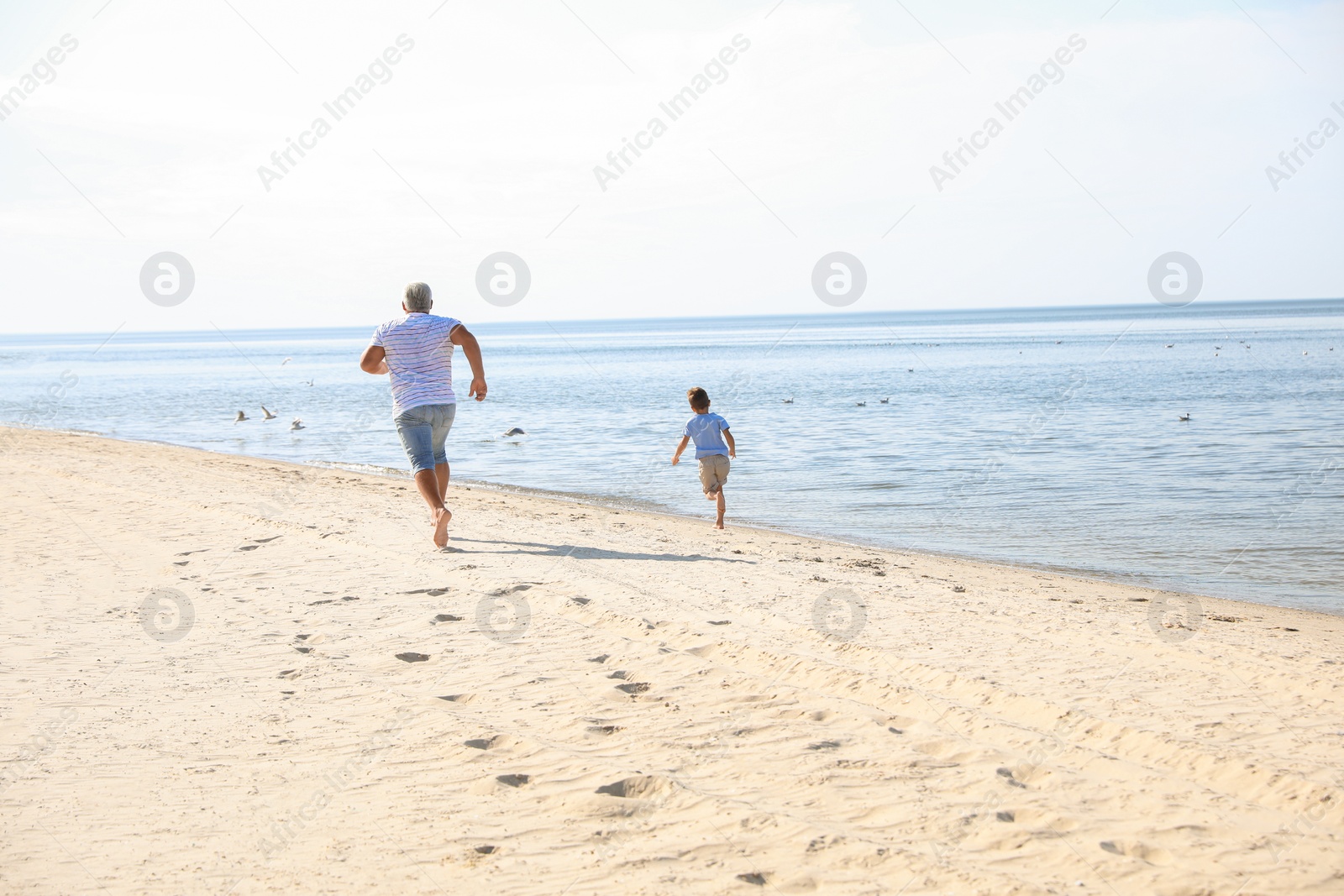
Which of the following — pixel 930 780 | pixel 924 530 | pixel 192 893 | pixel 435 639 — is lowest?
pixel 192 893

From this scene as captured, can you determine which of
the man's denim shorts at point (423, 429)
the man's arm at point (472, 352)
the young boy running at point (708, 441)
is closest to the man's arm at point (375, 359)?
the man's denim shorts at point (423, 429)

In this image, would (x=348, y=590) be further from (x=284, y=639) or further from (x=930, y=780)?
(x=930, y=780)

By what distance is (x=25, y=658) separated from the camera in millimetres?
5184

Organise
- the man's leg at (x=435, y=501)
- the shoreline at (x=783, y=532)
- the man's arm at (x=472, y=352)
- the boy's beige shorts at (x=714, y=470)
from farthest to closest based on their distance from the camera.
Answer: the boy's beige shorts at (x=714, y=470) < the shoreline at (x=783, y=532) < the man's leg at (x=435, y=501) < the man's arm at (x=472, y=352)

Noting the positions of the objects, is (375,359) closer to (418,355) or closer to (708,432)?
(418,355)

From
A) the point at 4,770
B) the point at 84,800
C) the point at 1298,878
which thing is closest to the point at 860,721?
the point at 1298,878

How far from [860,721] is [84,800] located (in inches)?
124

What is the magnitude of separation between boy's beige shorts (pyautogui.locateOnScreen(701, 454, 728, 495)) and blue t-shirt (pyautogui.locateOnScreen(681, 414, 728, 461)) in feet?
0.23

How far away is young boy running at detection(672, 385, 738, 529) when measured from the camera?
10141 mm

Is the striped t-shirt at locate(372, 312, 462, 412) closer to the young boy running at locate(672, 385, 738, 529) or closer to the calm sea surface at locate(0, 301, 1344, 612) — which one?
the young boy running at locate(672, 385, 738, 529)

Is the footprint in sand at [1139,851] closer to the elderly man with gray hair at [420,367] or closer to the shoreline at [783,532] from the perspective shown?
the elderly man with gray hair at [420,367]

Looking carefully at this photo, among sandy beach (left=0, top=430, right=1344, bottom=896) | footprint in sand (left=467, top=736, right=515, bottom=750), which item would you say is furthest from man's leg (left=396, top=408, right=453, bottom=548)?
footprint in sand (left=467, top=736, right=515, bottom=750)

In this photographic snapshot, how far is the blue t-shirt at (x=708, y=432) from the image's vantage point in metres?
10.1

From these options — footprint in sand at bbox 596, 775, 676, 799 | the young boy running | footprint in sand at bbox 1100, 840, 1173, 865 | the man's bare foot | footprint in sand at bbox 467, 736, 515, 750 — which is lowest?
footprint in sand at bbox 1100, 840, 1173, 865
